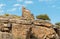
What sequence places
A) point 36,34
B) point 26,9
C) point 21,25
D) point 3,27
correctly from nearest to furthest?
point 3,27
point 21,25
point 36,34
point 26,9

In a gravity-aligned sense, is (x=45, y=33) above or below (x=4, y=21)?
below

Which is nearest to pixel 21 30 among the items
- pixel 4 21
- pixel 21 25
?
pixel 21 25

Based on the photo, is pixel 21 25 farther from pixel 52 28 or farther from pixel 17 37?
Result: pixel 52 28

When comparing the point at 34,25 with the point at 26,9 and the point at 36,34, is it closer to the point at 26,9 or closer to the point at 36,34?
the point at 36,34

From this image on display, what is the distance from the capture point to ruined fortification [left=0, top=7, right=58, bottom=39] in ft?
90.9

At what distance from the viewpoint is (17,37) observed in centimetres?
2725

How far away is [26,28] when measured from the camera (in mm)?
29422

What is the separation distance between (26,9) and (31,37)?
7.47m

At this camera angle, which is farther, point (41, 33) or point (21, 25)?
point (41, 33)

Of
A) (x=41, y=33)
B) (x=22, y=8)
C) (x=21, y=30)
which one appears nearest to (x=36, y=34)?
(x=41, y=33)

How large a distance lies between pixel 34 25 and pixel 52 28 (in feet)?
9.89

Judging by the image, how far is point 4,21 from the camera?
28.4 m

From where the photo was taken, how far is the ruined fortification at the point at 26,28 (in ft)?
90.9

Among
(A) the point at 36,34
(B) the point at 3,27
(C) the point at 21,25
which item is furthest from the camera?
(A) the point at 36,34
